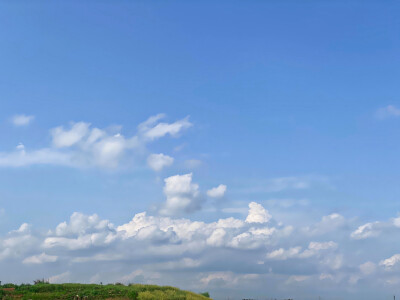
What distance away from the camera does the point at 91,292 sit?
61.8 metres

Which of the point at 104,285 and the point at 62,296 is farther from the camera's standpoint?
the point at 104,285

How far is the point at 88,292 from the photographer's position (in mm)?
61938

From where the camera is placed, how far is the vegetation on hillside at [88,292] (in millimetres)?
60750

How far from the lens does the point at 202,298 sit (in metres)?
68.2

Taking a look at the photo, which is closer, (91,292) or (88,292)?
(91,292)

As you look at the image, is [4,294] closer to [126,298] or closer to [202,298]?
[126,298]

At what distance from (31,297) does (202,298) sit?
22128 mm

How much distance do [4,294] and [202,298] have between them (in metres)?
25.2

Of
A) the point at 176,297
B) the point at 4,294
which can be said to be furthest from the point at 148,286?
the point at 4,294

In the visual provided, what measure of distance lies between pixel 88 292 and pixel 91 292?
1.42 ft

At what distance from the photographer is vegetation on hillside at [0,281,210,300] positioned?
60.8 metres

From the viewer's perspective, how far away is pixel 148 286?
219 feet

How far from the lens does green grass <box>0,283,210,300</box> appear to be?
60.8 metres

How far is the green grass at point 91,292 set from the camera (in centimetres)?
6078
